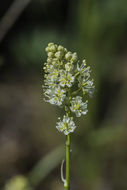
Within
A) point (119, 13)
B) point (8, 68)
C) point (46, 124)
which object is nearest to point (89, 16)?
point (119, 13)

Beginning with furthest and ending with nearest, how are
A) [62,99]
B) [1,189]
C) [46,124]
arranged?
[46,124] < [1,189] < [62,99]

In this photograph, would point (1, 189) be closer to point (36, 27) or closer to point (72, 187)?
point (72, 187)

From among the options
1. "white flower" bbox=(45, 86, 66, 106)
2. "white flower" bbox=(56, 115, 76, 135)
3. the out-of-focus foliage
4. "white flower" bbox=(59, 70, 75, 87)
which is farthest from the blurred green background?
"white flower" bbox=(59, 70, 75, 87)

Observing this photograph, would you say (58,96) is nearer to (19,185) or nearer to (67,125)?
(67,125)

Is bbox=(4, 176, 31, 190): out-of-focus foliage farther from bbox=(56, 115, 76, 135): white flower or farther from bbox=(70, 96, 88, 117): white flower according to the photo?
bbox=(70, 96, 88, 117): white flower

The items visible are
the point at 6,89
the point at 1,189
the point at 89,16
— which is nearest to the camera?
the point at 1,189

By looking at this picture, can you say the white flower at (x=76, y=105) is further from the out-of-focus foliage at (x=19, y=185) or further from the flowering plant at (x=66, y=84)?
the out-of-focus foliage at (x=19, y=185)

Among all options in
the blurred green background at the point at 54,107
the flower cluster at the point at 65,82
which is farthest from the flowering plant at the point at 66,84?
the blurred green background at the point at 54,107

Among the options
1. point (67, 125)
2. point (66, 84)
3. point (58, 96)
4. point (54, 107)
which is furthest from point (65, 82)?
point (54, 107)
